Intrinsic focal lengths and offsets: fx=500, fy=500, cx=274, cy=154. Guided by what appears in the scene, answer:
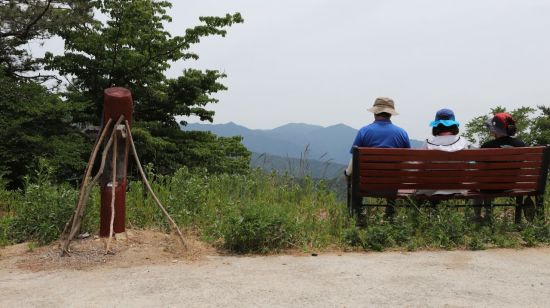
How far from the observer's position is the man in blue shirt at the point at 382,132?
5809mm

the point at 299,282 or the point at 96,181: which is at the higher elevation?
the point at 96,181

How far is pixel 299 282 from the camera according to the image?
3.64 meters

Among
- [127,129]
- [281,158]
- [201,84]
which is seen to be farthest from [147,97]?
[127,129]

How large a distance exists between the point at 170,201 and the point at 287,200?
5.18 feet

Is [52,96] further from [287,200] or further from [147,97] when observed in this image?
[287,200]

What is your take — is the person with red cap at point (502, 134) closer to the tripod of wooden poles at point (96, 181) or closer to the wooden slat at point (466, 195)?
the wooden slat at point (466, 195)

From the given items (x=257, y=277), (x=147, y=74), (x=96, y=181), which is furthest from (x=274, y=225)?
(x=147, y=74)

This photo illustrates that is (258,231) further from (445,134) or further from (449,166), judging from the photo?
(445,134)

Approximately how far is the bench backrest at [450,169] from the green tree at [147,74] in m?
7.54

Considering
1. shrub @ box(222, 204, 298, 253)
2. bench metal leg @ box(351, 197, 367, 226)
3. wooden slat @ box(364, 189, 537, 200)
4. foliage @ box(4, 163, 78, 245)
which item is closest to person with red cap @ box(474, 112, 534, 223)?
wooden slat @ box(364, 189, 537, 200)

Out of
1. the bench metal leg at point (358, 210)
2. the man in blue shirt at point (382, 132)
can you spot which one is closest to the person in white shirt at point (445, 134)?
the man in blue shirt at point (382, 132)

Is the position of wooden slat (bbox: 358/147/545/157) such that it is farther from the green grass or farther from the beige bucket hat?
the beige bucket hat

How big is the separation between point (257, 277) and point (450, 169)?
2630mm

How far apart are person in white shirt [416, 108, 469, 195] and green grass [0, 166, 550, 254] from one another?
0.68m
